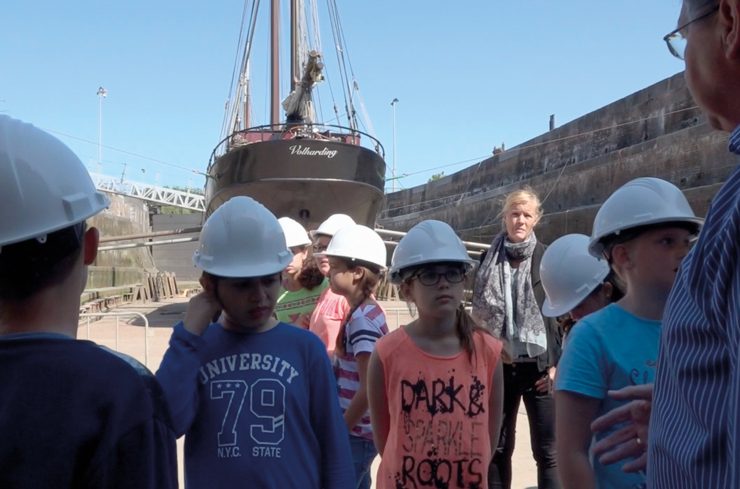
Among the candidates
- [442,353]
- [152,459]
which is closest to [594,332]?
[442,353]

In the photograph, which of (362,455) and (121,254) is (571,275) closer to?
(362,455)

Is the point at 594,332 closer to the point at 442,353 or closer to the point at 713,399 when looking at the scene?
the point at 442,353

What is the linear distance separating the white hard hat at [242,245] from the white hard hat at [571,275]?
0.93 meters

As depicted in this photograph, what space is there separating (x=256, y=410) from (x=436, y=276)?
3.22 ft

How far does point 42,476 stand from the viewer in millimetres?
1019

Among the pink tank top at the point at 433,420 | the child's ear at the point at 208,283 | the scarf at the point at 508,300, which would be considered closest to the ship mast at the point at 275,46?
the scarf at the point at 508,300

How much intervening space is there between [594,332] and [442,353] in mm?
833

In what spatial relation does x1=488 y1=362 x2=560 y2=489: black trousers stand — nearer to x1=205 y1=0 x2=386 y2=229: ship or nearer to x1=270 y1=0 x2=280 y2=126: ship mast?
x1=205 y1=0 x2=386 y2=229: ship

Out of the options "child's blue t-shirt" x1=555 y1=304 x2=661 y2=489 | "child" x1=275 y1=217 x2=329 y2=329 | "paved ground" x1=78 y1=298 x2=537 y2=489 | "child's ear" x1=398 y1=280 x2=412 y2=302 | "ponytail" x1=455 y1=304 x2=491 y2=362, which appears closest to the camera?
"child's blue t-shirt" x1=555 y1=304 x2=661 y2=489

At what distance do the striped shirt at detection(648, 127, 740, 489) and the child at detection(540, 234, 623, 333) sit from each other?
1436mm

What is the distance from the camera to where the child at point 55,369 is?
1.03 metres

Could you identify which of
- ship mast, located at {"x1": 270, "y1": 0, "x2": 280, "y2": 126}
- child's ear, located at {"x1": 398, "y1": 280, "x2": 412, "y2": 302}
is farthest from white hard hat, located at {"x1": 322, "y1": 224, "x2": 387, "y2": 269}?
ship mast, located at {"x1": 270, "y1": 0, "x2": 280, "y2": 126}

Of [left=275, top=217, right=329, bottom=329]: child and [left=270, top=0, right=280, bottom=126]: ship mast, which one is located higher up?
[left=270, top=0, right=280, bottom=126]: ship mast

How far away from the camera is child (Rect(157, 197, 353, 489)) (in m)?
1.94
